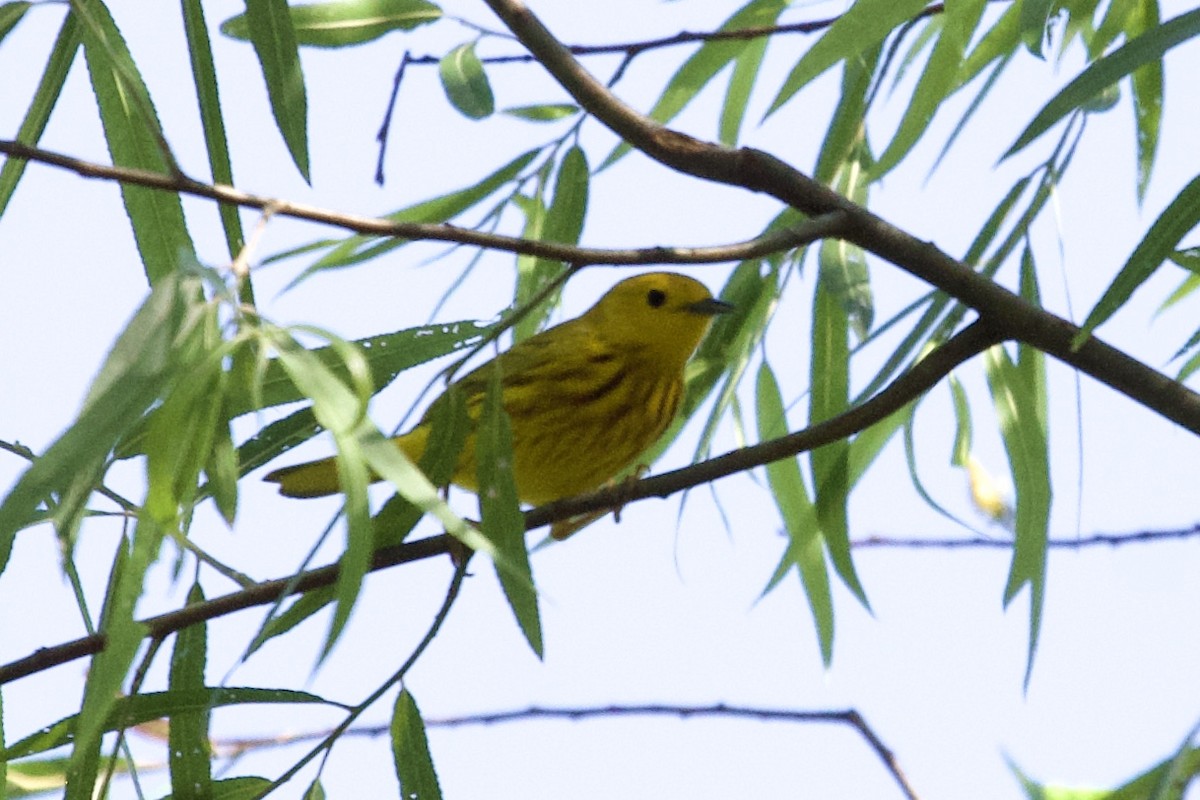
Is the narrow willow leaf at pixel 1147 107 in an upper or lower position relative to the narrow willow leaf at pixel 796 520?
upper

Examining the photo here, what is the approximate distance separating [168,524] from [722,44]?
166cm

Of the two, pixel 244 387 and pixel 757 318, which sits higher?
pixel 757 318

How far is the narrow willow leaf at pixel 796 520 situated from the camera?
2604mm

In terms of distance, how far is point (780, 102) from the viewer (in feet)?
7.05

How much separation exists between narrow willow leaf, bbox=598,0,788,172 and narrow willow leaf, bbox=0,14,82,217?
0.97 metres

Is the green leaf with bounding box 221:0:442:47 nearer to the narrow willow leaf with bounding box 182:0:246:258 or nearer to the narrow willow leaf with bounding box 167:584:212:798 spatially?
the narrow willow leaf with bounding box 182:0:246:258

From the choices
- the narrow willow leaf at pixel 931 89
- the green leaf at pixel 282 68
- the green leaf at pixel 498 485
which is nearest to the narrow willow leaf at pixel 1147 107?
the narrow willow leaf at pixel 931 89

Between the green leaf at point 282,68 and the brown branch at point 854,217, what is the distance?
0.24 metres

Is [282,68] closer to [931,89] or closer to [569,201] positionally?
[569,201]

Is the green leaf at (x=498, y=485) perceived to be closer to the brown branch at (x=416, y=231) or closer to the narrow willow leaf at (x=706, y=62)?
the brown branch at (x=416, y=231)

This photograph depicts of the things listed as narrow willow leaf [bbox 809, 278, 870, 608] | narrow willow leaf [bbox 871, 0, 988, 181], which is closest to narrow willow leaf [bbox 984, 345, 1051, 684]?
narrow willow leaf [bbox 809, 278, 870, 608]

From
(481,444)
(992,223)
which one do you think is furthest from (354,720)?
(992,223)

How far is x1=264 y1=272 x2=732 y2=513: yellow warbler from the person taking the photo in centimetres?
308

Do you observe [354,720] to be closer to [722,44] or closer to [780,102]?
[780,102]
